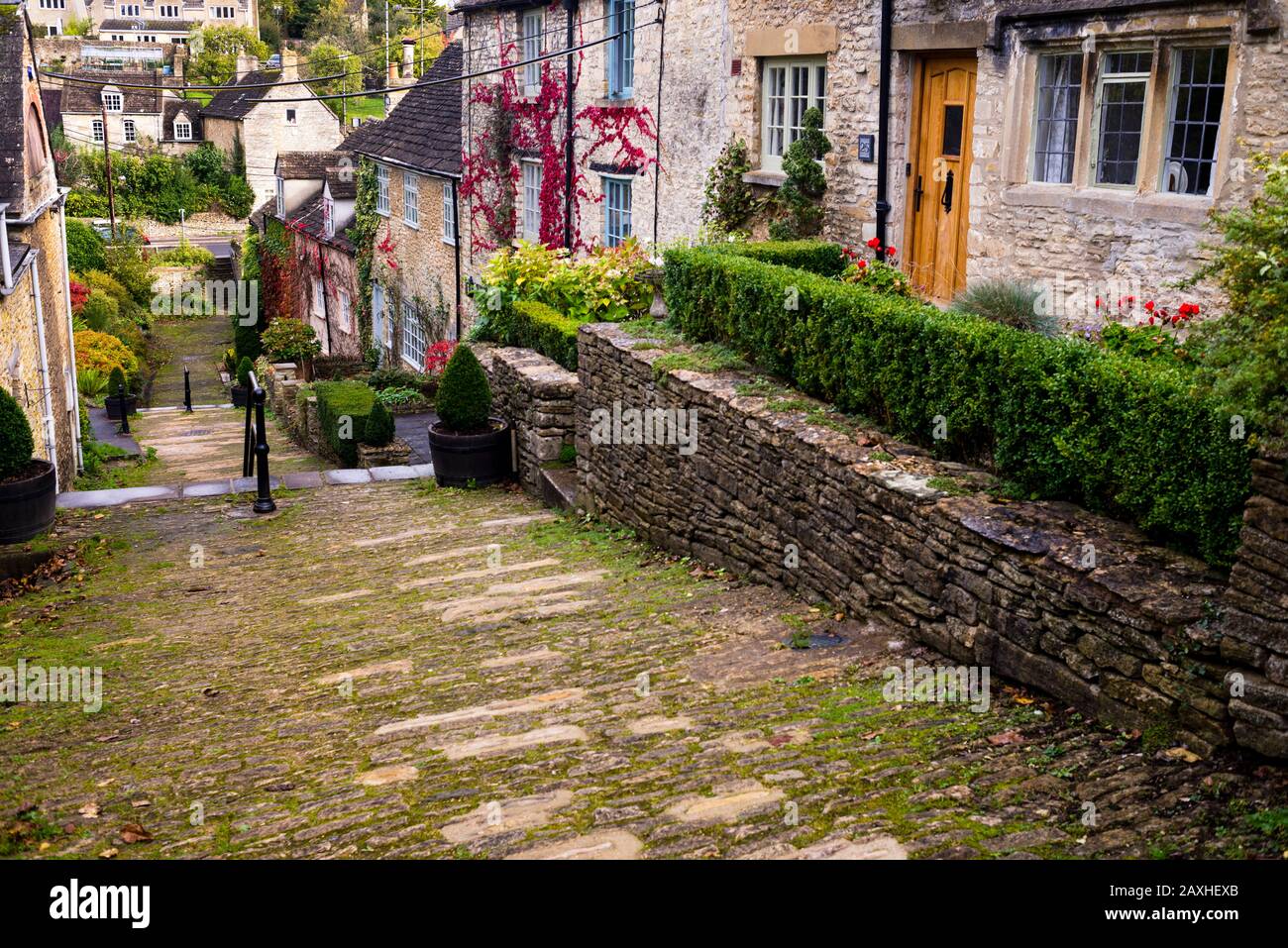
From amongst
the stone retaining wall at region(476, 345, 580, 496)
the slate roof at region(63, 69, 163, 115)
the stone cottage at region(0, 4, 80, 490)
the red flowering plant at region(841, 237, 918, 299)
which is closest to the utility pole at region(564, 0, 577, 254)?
the stone retaining wall at region(476, 345, 580, 496)

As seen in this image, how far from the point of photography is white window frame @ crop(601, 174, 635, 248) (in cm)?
1862

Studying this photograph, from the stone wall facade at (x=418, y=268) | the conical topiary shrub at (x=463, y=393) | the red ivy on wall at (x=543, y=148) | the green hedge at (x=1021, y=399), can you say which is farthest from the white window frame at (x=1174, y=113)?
the stone wall facade at (x=418, y=268)

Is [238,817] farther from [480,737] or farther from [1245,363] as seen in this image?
[1245,363]

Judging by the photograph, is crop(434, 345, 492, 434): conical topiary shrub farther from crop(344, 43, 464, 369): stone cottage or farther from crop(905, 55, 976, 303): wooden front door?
crop(344, 43, 464, 369): stone cottage

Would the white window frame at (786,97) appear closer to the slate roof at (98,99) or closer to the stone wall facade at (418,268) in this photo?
the stone wall facade at (418,268)

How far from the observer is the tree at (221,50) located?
3447 inches

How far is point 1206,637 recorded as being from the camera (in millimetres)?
5109

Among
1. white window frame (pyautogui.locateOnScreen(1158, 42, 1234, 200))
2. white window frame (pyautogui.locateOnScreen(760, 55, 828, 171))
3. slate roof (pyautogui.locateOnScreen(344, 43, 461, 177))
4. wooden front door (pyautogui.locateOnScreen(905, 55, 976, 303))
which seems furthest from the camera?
slate roof (pyautogui.locateOnScreen(344, 43, 461, 177))

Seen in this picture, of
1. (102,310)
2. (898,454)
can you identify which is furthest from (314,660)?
(102,310)

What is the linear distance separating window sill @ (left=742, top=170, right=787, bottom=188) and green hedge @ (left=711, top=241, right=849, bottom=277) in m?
1.51

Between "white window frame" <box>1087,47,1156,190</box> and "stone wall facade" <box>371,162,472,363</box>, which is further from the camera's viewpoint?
"stone wall facade" <box>371,162,472,363</box>

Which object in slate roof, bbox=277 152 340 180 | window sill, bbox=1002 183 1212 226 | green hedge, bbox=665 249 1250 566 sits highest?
slate roof, bbox=277 152 340 180

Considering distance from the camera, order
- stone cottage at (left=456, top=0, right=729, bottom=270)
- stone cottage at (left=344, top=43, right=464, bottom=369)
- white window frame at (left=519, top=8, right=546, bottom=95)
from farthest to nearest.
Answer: stone cottage at (left=344, top=43, right=464, bottom=369) < white window frame at (left=519, top=8, right=546, bottom=95) < stone cottage at (left=456, top=0, right=729, bottom=270)

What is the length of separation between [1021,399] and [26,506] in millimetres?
9307
